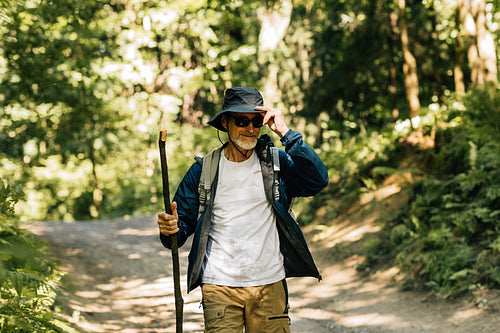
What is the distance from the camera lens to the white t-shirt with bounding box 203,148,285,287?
11.0 ft

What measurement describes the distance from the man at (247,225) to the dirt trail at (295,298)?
349 cm

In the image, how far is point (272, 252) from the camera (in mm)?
3424

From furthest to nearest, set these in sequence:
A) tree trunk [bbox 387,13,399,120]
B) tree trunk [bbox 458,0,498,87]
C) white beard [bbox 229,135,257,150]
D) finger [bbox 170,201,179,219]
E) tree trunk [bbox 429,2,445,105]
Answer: tree trunk [bbox 387,13,399,120] < tree trunk [bbox 429,2,445,105] < tree trunk [bbox 458,0,498,87] < white beard [bbox 229,135,257,150] < finger [bbox 170,201,179,219]

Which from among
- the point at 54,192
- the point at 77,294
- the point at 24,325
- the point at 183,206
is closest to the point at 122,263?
the point at 77,294

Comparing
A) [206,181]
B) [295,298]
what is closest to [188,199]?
[206,181]

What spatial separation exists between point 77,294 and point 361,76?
12639mm

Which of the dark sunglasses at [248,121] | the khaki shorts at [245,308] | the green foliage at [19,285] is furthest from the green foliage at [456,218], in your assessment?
the green foliage at [19,285]

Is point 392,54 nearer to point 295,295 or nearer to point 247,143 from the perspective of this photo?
point 295,295

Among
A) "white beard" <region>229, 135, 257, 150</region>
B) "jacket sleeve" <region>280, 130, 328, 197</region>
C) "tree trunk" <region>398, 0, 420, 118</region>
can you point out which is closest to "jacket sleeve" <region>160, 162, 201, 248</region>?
"white beard" <region>229, 135, 257, 150</region>

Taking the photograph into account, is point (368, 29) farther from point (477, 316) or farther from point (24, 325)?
point (24, 325)

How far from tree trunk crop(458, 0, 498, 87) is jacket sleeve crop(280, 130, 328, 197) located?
792 centimetres

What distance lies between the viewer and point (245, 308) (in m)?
3.36

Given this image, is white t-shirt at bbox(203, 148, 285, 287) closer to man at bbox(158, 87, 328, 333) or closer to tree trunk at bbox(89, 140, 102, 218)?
man at bbox(158, 87, 328, 333)

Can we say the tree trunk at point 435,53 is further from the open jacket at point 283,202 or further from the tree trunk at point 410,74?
the open jacket at point 283,202
